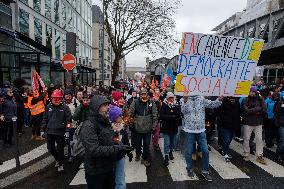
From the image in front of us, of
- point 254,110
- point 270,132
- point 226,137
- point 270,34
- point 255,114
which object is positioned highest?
point 270,34

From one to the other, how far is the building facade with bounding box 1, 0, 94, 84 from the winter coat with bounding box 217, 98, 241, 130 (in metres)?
11.8

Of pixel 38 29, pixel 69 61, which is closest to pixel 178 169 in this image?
pixel 69 61

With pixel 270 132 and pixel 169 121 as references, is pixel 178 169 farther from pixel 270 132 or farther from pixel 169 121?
pixel 270 132

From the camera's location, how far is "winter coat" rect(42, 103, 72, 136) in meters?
6.49

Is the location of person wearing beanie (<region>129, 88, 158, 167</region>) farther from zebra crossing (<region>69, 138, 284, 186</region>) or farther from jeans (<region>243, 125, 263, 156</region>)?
jeans (<region>243, 125, 263, 156</region>)

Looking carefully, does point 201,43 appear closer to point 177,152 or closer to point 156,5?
point 177,152

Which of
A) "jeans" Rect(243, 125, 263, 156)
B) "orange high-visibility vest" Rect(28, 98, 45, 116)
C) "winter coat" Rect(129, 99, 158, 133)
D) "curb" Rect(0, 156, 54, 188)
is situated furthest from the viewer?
"orange high-visibility vest" Rect(28, 98, 45, 116)

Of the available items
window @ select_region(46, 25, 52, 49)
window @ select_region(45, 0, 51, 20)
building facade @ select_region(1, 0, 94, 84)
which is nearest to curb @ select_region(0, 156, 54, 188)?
building facade @ select_region(1, 0, 94, 84)

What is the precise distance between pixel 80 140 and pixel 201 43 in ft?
12.0

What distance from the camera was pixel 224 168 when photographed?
6.70m

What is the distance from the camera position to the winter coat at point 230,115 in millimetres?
7121

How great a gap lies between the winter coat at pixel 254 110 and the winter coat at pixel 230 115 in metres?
0.21

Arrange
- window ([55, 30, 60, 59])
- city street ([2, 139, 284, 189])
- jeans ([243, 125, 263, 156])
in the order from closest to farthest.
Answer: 1. city street ([2, 139, 284, 189])
2. jeans ([243, 125, 263, 156])
3. window ([55, 30, 60, 59])

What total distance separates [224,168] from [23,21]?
58.3 feet
